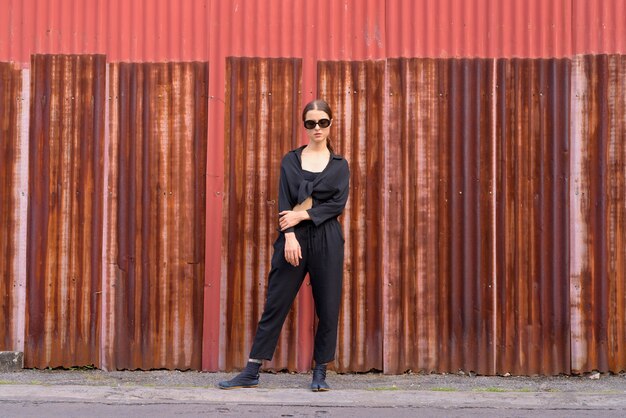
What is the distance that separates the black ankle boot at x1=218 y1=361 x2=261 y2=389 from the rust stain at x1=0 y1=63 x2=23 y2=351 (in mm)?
1753

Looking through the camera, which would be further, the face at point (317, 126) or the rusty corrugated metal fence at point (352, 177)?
the rusty corrugated metal fence at point (352, 177)

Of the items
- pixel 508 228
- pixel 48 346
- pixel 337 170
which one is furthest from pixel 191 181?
pixel 508 228

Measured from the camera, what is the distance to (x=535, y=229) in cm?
570

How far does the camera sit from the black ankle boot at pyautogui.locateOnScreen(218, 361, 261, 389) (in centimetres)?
528

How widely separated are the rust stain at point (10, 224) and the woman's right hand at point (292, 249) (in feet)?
7.12

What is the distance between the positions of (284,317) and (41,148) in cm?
227

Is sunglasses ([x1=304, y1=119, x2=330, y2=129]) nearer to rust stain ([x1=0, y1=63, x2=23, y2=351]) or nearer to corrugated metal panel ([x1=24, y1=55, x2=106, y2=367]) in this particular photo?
corrugated metal panel ([x1=24, y1=55, x2=106, y2=367])

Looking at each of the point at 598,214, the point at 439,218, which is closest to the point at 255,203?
the point at 439,218

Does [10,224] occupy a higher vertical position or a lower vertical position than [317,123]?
lower

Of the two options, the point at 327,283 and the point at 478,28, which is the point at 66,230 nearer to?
the point at 327,283

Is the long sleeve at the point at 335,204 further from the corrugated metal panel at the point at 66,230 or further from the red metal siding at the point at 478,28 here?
the corrugated metal panel at the point at 66,230

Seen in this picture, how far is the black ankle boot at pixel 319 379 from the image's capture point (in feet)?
17.1

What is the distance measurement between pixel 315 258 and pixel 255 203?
85cm

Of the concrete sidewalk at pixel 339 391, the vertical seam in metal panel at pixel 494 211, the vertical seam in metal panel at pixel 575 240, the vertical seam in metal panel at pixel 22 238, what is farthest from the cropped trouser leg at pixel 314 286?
the vertical seam in metal panel at pixel 22 238
